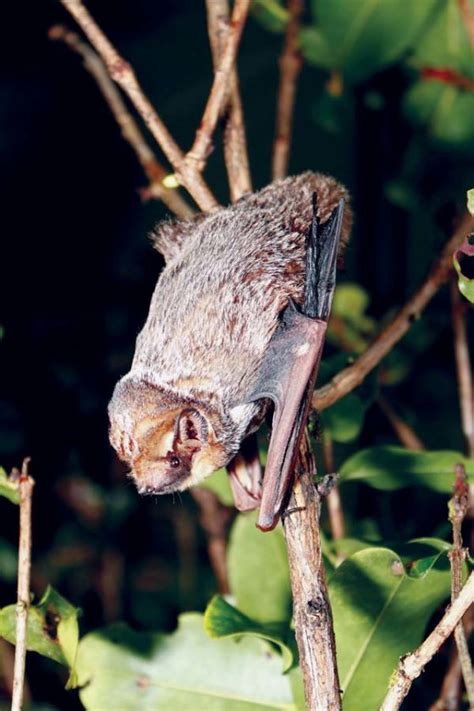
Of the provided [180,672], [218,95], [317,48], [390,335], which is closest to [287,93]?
[317,48]

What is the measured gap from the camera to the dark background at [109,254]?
2766 mm

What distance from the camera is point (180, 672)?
1.88m

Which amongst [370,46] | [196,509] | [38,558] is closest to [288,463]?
[370,46]

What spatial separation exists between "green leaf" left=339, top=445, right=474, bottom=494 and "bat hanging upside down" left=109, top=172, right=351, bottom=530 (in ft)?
0.83

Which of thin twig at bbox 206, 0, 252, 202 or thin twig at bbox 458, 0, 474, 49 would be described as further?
thin twig at bbox 458, 0, 474, 49

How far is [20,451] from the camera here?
2.61 meters

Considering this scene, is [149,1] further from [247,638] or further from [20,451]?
[247,638]

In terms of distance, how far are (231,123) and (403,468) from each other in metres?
0.90

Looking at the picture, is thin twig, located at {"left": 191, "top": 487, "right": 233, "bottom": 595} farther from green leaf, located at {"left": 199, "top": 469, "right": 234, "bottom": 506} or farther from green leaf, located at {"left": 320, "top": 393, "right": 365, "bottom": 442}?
green leaf, located at {"left": 320, "top": 393, "right": 365, "bottom": 442}

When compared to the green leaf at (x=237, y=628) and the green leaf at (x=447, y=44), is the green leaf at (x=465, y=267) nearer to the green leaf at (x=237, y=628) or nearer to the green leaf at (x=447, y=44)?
the green leaf at (x=237, y=628)

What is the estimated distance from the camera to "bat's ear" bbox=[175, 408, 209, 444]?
1943 mm

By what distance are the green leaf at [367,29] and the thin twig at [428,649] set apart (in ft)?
6.13

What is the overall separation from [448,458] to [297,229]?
0.59 metres

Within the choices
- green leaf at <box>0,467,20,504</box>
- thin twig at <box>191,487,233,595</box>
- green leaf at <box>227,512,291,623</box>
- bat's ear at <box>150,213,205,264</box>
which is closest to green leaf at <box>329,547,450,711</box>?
green leaf at <box>227,512,291,623</box>
